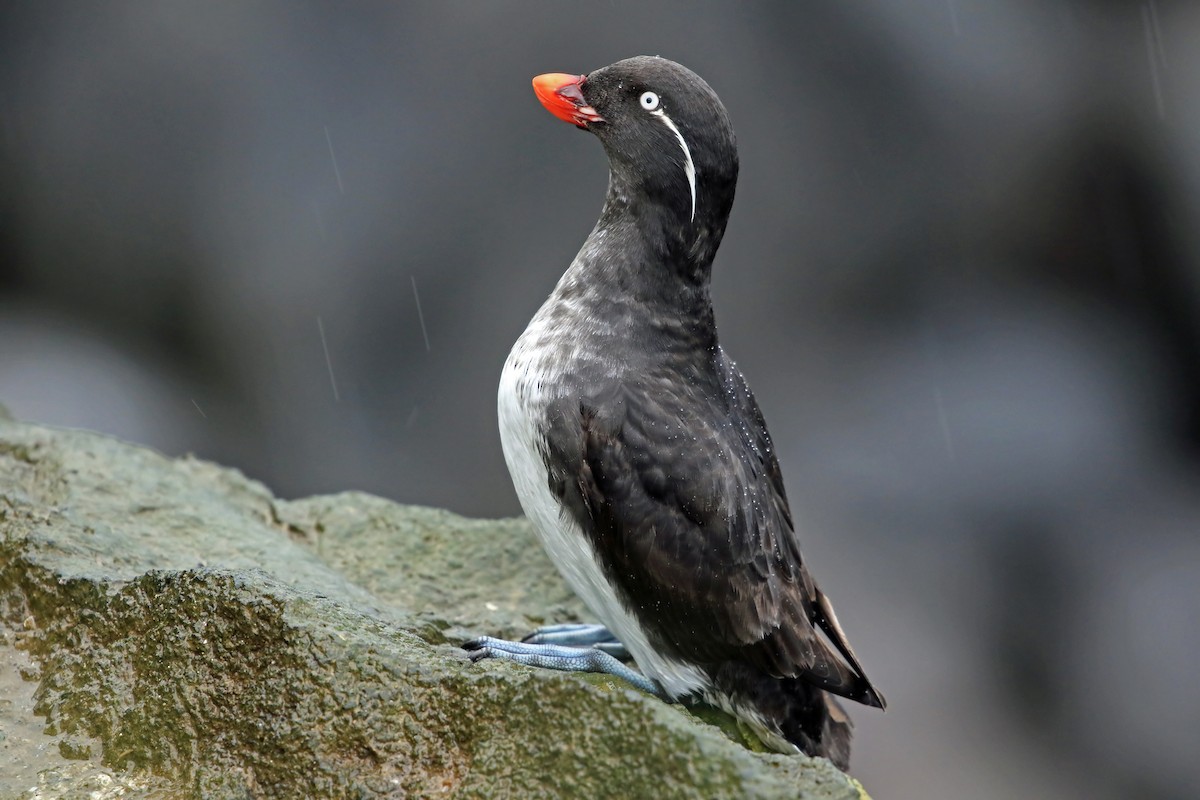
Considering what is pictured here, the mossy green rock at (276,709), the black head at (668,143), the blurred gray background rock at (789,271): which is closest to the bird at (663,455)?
the black head at (668,143)

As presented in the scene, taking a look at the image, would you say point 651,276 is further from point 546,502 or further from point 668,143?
point 546,502

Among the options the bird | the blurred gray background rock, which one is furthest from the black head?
the blurred gray background rock

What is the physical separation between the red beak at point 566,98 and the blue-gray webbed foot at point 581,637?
1570 mm

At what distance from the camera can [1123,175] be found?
25.2 ft

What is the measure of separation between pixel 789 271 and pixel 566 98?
435 centimetres

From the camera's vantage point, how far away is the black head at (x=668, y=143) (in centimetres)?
329

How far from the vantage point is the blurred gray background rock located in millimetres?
6973

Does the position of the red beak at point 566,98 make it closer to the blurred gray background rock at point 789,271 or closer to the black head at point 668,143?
the black head at point 668,143

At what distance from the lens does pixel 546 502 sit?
3.24m

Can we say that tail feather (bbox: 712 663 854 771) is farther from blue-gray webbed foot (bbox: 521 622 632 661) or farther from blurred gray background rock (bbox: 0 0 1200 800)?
blurred gray background rock (bbox: 0 0 1200 800)

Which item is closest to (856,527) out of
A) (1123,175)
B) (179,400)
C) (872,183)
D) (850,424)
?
(850,424)

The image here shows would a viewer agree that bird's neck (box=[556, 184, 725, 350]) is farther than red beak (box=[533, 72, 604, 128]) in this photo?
No

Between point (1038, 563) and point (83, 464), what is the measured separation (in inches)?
215

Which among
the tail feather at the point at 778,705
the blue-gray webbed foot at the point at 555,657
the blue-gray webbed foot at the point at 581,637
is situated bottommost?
the blue-gray webbed foot at the point at 581,637
